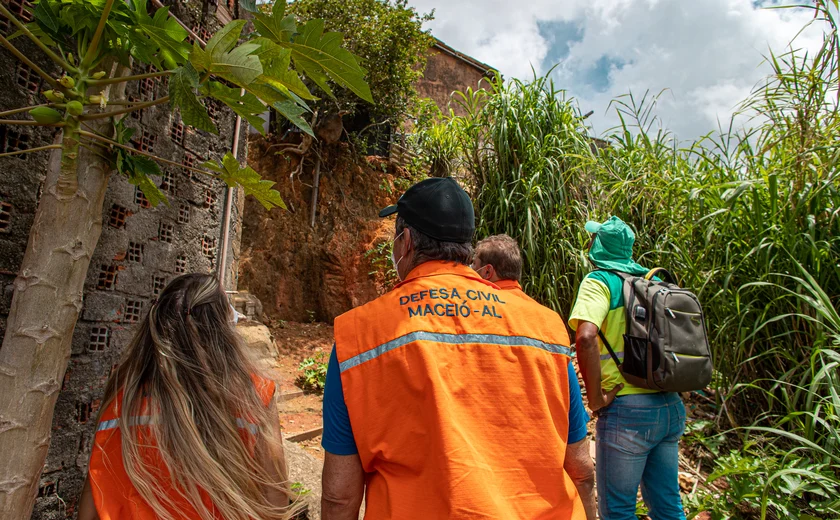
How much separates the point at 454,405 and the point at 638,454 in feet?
4.91

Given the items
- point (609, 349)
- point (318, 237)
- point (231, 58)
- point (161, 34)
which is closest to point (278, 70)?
point (231, 58)

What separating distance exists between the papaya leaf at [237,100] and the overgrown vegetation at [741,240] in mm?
2806

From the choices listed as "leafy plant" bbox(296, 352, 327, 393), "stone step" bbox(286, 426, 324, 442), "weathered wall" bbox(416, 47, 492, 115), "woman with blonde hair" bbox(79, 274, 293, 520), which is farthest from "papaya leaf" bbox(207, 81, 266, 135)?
"weathered wall" bbox(416, 47, 492, 115)

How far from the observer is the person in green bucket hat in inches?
88.9

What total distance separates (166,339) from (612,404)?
1897 mm

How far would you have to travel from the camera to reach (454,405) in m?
1.17

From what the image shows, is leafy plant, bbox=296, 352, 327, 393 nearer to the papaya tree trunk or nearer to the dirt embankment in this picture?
the dirt embankment

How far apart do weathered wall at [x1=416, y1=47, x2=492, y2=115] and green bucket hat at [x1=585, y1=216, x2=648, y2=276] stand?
10652mm

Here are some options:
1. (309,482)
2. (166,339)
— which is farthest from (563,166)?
(166,339)

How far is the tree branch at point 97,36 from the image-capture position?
1071 millimetres

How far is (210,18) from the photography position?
2771mm

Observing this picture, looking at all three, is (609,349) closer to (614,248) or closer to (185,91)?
(614,248)

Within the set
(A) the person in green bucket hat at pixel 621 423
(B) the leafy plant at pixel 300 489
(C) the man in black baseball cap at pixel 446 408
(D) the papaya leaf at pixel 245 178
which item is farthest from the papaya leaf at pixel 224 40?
(B) the leafy plant at pixel 300 489

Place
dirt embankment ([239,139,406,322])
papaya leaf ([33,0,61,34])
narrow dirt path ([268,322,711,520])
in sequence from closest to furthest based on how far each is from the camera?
papaya leaf ([33,0,61,34]) < narrow dirt path ([268,322,711,520]) < dirt embankment ([239,139,406,322])
